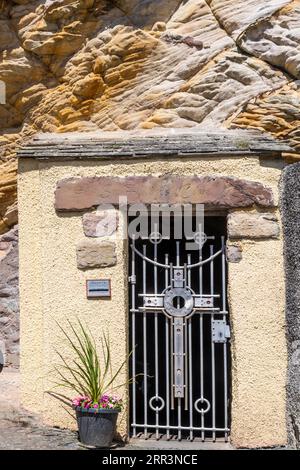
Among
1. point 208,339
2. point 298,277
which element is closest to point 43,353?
point 208,339

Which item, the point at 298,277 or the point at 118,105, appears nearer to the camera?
the point at 298,277

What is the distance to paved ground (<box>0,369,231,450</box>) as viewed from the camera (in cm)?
586

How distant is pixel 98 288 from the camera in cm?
631

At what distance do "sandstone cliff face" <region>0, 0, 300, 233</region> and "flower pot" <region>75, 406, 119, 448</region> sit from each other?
3.30 metres

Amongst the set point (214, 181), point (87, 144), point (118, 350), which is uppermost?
point (87, 144)

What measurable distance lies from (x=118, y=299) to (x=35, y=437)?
146 centimetres

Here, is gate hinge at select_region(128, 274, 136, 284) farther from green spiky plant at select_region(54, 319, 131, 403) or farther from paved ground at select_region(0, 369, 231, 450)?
paved ground at select_region(0, 369, 231, 450)

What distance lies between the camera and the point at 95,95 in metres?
8.11

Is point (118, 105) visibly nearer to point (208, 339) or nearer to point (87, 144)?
point (87, 144)

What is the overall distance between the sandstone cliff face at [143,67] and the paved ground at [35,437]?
280 cm

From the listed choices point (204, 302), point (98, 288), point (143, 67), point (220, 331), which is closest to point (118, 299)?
point (98, 288)

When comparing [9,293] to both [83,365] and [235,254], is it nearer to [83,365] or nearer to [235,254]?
[83,365]
